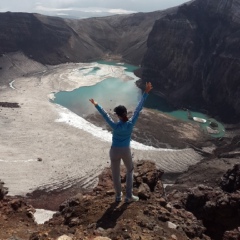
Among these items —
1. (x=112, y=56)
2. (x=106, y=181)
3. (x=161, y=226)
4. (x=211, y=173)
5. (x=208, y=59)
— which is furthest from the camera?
(x=112, y=56)

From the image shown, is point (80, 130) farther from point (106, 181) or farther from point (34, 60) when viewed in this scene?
point (34, 60)

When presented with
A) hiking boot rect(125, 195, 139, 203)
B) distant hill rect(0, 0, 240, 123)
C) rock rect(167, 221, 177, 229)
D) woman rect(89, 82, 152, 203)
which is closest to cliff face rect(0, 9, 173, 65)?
distant hill rect(0, 0, 240, 123)

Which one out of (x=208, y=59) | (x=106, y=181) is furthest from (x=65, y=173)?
(x=208, y=59)

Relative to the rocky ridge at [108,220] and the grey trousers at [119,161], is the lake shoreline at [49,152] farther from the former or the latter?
the grey trousers at [119,161]

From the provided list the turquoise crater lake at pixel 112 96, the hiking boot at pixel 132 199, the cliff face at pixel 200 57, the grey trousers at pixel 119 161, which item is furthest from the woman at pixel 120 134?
the cliff face at pixel 200 57

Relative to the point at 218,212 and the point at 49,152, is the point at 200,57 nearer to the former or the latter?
the point at 49,152

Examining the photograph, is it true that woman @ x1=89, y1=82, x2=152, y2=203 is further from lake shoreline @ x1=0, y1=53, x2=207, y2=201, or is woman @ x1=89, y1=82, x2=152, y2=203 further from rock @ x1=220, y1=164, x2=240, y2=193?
lake shoreline @ x1=0, y1=53, x2=207, y2=201

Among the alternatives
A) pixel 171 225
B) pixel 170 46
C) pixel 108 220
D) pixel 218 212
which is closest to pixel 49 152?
pixel 218 212
